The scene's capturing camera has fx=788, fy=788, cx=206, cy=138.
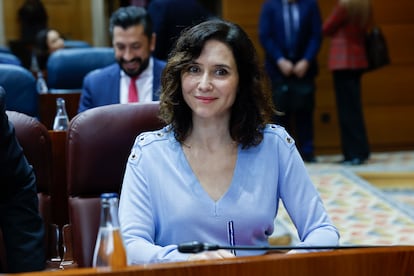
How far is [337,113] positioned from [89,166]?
482cm

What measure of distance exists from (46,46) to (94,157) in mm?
5188

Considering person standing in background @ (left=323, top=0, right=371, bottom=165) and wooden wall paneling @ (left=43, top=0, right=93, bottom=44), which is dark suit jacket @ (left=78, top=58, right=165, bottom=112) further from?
wooden wall paneling @ (left=43, top=0, right=93, bottom=44)

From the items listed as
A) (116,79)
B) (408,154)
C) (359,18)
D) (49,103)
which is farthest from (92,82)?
(408,154)

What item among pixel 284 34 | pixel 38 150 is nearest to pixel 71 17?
pixel 284 34

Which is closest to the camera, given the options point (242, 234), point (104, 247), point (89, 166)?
point (104, 247)

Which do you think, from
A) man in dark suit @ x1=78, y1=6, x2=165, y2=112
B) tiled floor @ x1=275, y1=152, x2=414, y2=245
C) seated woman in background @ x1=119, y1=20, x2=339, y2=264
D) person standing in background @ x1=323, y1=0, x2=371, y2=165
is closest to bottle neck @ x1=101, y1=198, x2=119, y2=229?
seated woman in background @ x1=119, y1=20, x2=339, y2=264

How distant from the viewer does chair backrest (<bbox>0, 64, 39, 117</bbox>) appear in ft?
11.6

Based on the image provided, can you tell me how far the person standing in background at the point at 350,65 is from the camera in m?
6.01

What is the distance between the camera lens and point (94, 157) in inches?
88.4

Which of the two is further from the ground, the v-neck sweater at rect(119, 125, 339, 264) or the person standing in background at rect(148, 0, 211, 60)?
the person standing in background at rect(148, 0, 211, 60)

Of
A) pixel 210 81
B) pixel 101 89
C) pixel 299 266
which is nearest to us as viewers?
pixel 299 266

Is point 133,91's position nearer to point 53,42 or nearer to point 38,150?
point 38,150

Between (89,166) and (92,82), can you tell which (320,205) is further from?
(92,82)

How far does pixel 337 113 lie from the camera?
6820 mm
